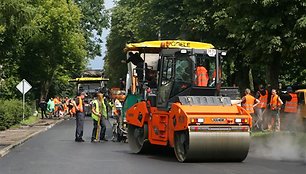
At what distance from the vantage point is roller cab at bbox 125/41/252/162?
567 inches

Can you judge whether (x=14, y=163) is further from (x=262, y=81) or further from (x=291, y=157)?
(x=262, y=81)

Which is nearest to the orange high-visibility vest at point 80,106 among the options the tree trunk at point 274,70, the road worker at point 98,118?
the road worker at point 98,118

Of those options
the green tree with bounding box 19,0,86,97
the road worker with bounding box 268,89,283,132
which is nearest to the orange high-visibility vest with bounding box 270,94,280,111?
the road worker with bounding box 268,89,283,132

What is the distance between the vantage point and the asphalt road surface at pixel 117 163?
1322 centimetres

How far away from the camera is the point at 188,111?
574 inches

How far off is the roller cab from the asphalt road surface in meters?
0.41

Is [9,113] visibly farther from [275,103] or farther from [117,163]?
[117,163]

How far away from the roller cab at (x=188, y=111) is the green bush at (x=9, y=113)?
1331cm

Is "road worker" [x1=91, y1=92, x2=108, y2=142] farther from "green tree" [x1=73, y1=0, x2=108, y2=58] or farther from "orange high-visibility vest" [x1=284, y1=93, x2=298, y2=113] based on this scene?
"green tree" [x1=73, y1=0, x2=108, y2=58]

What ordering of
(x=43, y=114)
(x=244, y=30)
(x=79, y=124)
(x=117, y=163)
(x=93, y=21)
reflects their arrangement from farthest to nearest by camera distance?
(x=93, y=21)
(x=43, y=114)
(x=244, y=30)
(x=79, y=124)
(x=117, y=163)

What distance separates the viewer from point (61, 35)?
5059cm

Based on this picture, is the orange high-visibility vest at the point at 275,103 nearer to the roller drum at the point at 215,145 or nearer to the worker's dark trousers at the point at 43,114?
the roller drum at the point at 215,145

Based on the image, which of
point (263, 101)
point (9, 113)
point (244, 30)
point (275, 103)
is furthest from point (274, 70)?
point (9, 113)

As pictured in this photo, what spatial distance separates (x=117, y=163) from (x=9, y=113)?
18716mm
